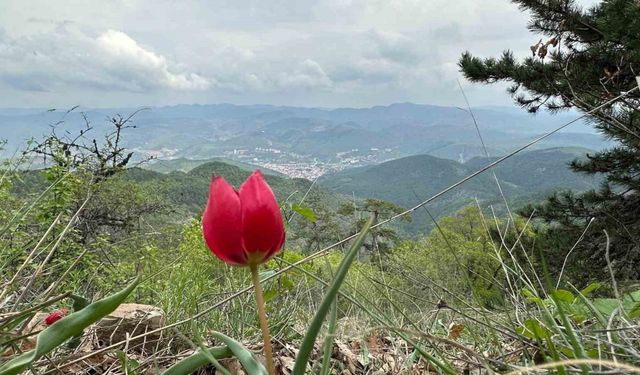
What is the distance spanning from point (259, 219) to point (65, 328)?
390 mm

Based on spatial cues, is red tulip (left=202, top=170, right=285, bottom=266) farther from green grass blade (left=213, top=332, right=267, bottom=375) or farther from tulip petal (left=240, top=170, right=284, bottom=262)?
green grass blade (left=213, top=332, right=267, bottom=375)

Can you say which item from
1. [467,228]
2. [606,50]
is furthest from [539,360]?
[467,228]

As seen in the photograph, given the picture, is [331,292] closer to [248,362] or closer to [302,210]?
[248,362]

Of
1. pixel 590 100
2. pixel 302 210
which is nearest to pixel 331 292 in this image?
pixel 302 210

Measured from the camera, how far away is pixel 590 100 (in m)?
5.73

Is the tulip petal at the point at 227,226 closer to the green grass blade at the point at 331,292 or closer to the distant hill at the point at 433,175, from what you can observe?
the green grass blade at the point at 331,292

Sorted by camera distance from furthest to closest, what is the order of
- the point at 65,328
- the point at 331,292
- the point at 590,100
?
the point at 590,100, the point at 65,328, the point at 331,292

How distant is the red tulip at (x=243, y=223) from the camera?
26.1 inches

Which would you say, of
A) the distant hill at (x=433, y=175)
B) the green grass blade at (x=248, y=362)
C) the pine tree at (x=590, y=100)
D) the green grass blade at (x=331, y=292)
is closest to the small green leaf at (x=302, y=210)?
the green grass blade at (x=248, y=362)

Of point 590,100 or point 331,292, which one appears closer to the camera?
point 331,292

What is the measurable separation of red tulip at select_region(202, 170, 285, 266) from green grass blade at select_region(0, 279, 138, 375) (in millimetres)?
211

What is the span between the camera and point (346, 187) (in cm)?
15750

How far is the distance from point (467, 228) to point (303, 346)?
101 feet

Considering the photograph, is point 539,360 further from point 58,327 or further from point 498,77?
point 498,77
